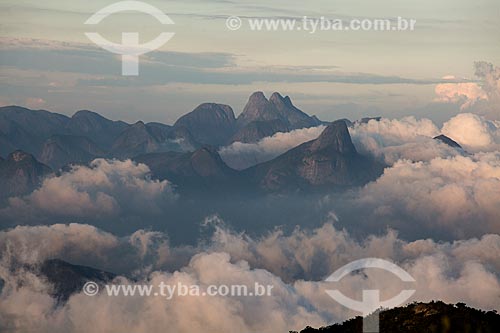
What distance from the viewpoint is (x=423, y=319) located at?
463 ft

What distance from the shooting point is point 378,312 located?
158m

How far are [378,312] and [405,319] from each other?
15040 millimetres

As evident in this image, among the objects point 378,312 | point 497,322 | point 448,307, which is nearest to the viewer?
point 497,322

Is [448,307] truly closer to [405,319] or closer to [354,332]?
[405,319]

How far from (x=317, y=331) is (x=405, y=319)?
17349 mm

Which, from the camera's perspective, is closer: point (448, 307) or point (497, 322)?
point (497, 322)

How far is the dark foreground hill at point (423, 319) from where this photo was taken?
130 metres

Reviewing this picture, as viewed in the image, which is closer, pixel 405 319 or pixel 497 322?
pixel 497 322

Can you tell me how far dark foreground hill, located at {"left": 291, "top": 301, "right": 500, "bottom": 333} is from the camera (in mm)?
130250

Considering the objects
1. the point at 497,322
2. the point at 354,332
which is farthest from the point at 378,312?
the point at 497,322

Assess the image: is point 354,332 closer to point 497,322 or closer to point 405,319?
point 405,319

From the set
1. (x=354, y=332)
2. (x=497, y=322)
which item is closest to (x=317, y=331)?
(x=354, y=332)

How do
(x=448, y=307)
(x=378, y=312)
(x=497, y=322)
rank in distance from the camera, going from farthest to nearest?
(x=378, y=312) → (x=448, y=307) → (x=497, y=322)

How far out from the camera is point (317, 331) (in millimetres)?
149500
